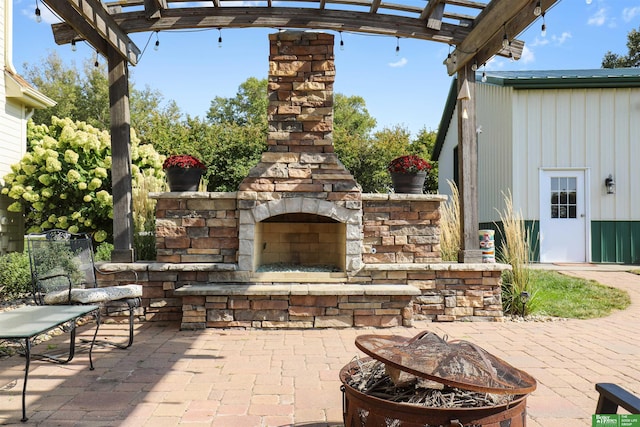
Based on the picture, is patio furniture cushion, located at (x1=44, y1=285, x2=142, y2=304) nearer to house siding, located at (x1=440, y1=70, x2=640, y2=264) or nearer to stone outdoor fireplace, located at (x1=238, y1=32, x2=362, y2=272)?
stone outdoor fireplace, located at (x1=238, y1=32, x2=362, y2=272)

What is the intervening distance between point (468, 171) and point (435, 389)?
410 centimetres

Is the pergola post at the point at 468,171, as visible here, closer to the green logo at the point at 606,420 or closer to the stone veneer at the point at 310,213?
the stone veneer at the point at 310,213

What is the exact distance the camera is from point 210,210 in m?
5.40

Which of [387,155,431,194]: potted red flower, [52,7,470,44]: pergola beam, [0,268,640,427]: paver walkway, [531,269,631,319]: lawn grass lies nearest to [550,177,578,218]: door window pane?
[531,269,631,319]: lawn grass

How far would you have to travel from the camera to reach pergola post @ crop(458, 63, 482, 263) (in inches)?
223

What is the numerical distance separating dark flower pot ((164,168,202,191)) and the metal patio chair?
1.12m

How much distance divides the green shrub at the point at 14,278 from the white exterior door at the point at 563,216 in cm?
867

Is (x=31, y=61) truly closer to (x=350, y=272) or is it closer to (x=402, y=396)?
(x=350, y=272)

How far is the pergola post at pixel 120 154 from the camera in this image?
18.1ft

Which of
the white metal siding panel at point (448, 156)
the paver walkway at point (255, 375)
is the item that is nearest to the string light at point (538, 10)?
the paver walkway at point (255, 375)

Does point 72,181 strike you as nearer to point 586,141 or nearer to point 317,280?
point 317,280

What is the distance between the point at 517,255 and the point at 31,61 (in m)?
25.1

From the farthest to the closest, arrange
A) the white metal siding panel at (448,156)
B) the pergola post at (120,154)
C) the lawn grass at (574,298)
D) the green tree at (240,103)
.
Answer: the green tree at (240,103), the white metal siding panel at (448,156), the lawn grass at (574,298), the pergola post at (120,154)

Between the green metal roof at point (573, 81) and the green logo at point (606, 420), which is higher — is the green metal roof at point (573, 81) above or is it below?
above
